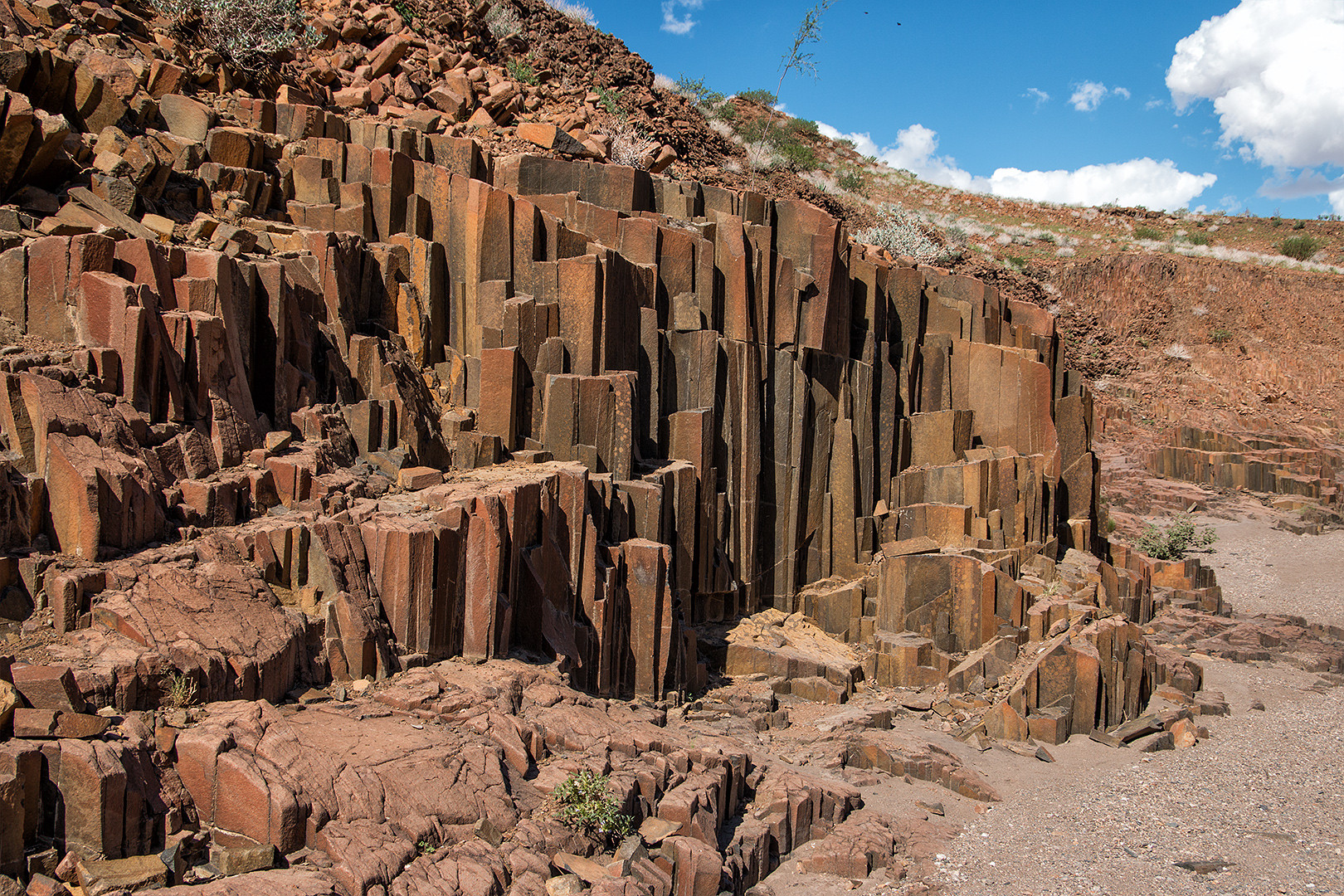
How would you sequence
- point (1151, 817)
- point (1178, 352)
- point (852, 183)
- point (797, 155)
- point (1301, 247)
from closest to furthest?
point (1151, 817) → point (1178, 352) → point (797, 155) → point (852, 183) → point (1301, 247)

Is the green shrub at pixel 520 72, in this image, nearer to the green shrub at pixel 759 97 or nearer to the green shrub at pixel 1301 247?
the green shrub at pixel 759 97

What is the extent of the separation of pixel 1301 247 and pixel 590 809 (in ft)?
166

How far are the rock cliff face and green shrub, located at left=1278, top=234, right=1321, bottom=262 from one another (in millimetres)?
35356

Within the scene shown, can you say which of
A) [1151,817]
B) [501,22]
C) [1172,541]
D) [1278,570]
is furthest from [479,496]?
[1278,570]

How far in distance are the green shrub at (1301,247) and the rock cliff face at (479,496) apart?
3536cm

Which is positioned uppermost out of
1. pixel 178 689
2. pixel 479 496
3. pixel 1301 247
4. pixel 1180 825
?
pixel 1301 247

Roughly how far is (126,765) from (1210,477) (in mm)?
32759

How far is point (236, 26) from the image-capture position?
15.5 meters

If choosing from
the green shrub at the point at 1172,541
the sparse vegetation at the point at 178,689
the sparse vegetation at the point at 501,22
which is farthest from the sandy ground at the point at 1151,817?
the sparse vegetation at the point at 501,22

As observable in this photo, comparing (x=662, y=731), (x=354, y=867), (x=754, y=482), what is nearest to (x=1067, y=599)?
(x=754, y=482)

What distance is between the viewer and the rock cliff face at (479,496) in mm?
6797

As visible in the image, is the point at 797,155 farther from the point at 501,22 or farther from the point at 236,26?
the point at 236,26

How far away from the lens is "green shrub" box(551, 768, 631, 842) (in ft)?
24.2

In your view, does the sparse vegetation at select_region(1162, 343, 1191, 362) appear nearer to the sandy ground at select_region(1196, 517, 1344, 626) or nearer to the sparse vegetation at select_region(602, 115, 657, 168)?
the sandy ground at select_region(1196, 517, 1344, 626)
